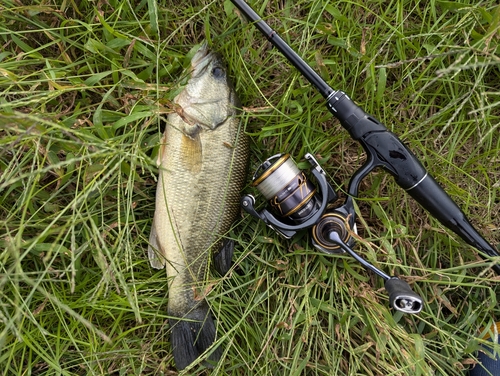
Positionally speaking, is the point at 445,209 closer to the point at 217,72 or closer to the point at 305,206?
the point at 305,206

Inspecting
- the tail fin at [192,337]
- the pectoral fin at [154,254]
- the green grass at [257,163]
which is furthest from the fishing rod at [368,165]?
the tail fin at [192,337]

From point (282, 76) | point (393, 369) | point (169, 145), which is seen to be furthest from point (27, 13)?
point (393, 369)

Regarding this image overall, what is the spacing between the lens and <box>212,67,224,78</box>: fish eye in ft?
7.39

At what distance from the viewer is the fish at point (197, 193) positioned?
2.22 meters

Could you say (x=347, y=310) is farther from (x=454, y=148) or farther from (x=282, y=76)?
(x=282, y=76)

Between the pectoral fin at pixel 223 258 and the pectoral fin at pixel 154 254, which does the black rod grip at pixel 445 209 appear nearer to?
the pectoral fin at pixel 223 258

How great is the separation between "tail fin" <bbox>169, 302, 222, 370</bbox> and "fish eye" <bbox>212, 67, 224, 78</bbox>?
1.26m

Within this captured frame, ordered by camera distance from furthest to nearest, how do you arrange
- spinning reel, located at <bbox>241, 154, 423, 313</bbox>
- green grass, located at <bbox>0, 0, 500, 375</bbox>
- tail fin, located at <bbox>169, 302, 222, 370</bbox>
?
tail fin, located at <bbox>169, 302, 222, 370</bbox>
green grass, located at <bbox>0, 0, 500, 375</bbox>
spinning reel, located at <bbox>241, 154, 423, 313</bbox>

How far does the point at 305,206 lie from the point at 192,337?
97 cm

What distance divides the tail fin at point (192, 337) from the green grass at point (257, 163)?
81 mm

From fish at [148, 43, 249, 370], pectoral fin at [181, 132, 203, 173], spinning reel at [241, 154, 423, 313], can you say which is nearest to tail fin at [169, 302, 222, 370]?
fish at [148, 43, 249, 370]

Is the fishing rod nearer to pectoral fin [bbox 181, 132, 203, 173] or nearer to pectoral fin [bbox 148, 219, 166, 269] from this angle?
pectoral fin [bbox 181, 132, 203, 173]

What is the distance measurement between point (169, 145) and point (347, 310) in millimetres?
1346

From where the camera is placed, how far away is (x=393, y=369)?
7.22 feet
